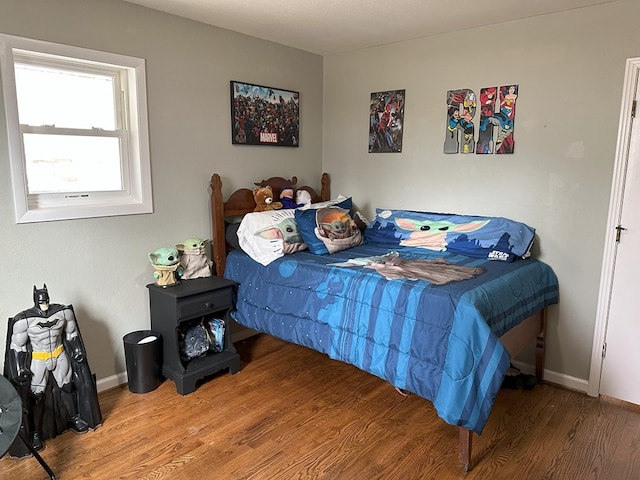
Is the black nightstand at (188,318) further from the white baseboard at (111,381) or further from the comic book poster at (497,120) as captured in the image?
the comic book poster at (497,120)

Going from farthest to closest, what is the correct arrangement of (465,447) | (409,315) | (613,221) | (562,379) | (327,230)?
(327,230), (562,379), (613,221), (409,315), (465,447)

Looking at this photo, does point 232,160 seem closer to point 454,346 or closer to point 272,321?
point 272,321

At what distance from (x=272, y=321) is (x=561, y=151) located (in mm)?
2105

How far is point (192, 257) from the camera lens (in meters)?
3.09

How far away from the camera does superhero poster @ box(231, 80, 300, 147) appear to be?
11.1 ft

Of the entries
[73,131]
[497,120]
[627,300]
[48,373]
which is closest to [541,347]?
[627,300]

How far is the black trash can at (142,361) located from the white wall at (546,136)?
6.99 ft

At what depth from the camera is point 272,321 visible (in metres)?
2.93

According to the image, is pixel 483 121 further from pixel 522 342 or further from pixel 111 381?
pixel 111 381

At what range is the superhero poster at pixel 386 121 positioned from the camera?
11.7 ft

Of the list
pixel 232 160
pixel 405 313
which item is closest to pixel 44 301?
pixel 232 160

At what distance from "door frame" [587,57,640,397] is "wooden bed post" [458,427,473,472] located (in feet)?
→ 4.02

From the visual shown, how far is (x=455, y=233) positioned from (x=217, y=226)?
1.66 m

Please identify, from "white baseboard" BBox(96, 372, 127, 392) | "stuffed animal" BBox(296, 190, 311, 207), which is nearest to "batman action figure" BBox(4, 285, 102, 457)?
"white baseboard" BBox(96, 372, 127, 392)
